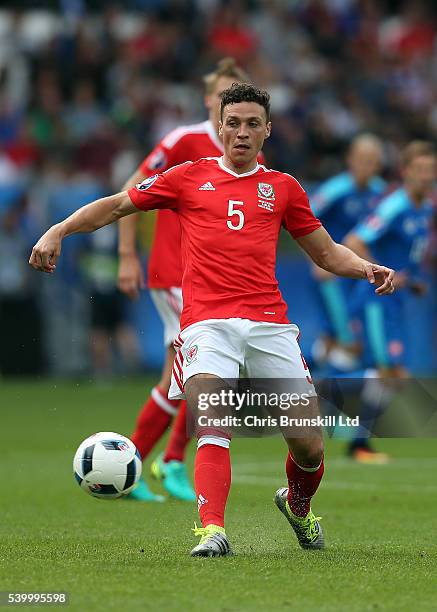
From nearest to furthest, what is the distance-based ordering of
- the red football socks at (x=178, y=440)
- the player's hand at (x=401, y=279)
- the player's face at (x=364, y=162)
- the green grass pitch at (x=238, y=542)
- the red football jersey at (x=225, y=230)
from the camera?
the green grass pitch at (x=238, y=542) → the red football jersey at (x=225, y=230) → the red football socks at (x=178, y=440) → the player's hand at (x=401, y=279) → the player's face at (x=364, y=162)

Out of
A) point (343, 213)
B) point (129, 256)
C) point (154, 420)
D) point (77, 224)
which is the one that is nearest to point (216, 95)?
point (129, 256)

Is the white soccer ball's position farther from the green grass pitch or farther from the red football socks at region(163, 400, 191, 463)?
the red football socks at region(163, 400, 191, 463)

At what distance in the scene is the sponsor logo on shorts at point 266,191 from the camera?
20.4 ft

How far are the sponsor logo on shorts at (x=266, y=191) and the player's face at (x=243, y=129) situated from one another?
13cm

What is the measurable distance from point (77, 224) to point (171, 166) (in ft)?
8.08

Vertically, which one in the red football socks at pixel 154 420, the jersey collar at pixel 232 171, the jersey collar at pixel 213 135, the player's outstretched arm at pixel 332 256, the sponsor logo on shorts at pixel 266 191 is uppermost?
the jersey collar at pixel 213 135

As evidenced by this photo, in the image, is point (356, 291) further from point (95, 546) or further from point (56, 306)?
point (56, 306)

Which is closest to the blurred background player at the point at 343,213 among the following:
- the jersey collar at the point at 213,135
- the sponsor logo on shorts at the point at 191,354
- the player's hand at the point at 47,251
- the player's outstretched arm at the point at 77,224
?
the jersey collar at the point at 213,135

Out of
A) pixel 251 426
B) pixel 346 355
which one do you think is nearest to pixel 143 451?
pixel 251 426

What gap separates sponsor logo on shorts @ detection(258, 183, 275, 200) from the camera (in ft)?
20.4

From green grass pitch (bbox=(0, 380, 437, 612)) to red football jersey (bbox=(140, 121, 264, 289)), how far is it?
1502 mm

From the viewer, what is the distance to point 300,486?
636 centimetres

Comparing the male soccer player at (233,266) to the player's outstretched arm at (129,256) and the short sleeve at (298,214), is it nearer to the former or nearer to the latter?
the short sleeve at (298,214)

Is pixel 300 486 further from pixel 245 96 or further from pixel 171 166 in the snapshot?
pixel 171 166
